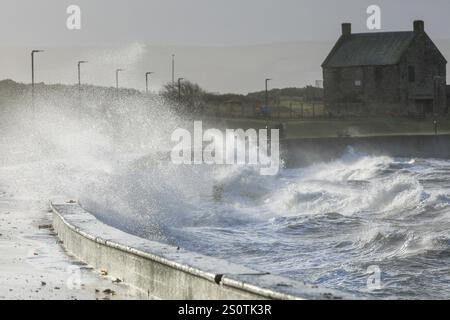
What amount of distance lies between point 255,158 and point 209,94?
6934 cm

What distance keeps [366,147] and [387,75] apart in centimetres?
2249

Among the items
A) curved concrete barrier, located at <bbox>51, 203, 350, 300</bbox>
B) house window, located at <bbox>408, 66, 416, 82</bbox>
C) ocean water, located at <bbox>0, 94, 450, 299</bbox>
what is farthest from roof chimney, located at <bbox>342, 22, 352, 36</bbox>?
curved concrete barrier, located at <bbox>51, 203, 350, 300</bbox>

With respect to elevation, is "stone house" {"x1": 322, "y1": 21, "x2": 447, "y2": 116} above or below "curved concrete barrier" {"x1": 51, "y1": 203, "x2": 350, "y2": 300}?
above

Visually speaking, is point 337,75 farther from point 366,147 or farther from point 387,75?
point 366,147

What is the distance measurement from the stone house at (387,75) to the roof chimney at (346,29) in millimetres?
1327

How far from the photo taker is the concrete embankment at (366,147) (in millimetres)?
54938

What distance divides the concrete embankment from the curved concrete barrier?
42.2 meters

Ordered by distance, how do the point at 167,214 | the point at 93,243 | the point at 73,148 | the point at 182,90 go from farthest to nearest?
the point at 182,90 → the point at 73,148 → the point at 167,214 → the point at 93,243

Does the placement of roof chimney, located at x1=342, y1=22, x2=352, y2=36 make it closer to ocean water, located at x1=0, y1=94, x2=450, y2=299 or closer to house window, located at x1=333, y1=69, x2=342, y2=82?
house window, located at x1=333, y1=69, x2=342, y2=82

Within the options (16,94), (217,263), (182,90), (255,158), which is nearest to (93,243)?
(217,263)

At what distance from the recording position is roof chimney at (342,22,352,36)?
8838 cm
